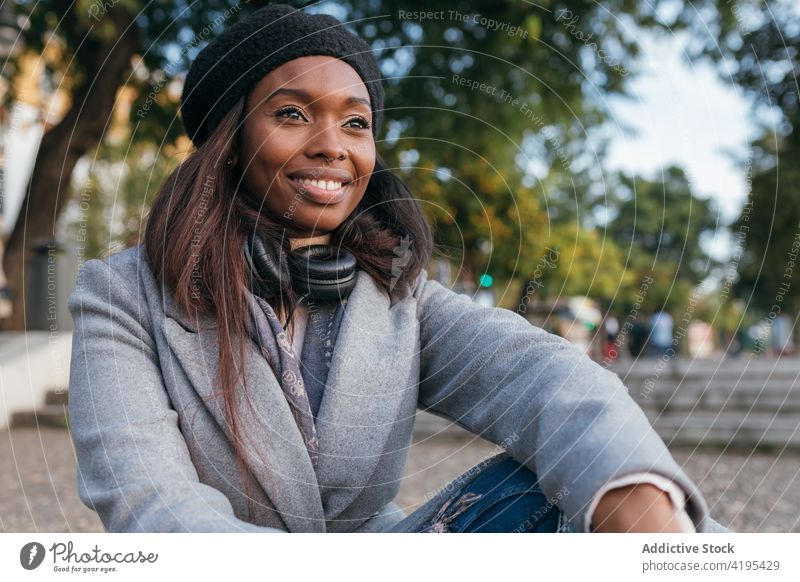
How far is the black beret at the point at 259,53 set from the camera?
1687 mm

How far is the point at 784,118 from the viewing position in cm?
581

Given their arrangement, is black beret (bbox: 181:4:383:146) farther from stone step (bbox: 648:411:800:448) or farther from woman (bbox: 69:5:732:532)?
stone step (bbox: 648:411:800:448)

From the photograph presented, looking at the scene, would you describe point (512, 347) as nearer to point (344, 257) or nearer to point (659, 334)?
point (344, 257)

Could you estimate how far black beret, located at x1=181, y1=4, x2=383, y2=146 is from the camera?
1.69 m

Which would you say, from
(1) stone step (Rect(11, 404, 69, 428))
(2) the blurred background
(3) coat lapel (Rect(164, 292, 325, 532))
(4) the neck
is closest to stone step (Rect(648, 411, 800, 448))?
(2) the blurred background

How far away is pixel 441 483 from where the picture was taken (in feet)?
15.7

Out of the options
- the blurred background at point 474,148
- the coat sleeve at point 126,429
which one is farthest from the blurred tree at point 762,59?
the coat sleeve at point 126,429

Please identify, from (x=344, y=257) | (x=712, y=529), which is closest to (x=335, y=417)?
(x=344, y=257)

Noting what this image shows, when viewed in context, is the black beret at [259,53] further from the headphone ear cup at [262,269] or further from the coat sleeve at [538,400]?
the coat sleeve at [538,400]

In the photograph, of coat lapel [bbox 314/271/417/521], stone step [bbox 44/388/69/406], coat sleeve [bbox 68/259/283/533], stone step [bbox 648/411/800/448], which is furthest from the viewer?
stone step [bbox 44/388/69/406]

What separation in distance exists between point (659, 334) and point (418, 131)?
36.7ft

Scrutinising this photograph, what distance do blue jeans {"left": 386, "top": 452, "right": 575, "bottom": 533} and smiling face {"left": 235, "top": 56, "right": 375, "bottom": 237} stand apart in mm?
633

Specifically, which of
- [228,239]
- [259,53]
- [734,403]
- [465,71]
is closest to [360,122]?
[259,53]

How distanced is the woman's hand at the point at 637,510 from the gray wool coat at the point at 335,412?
0.03 metres
